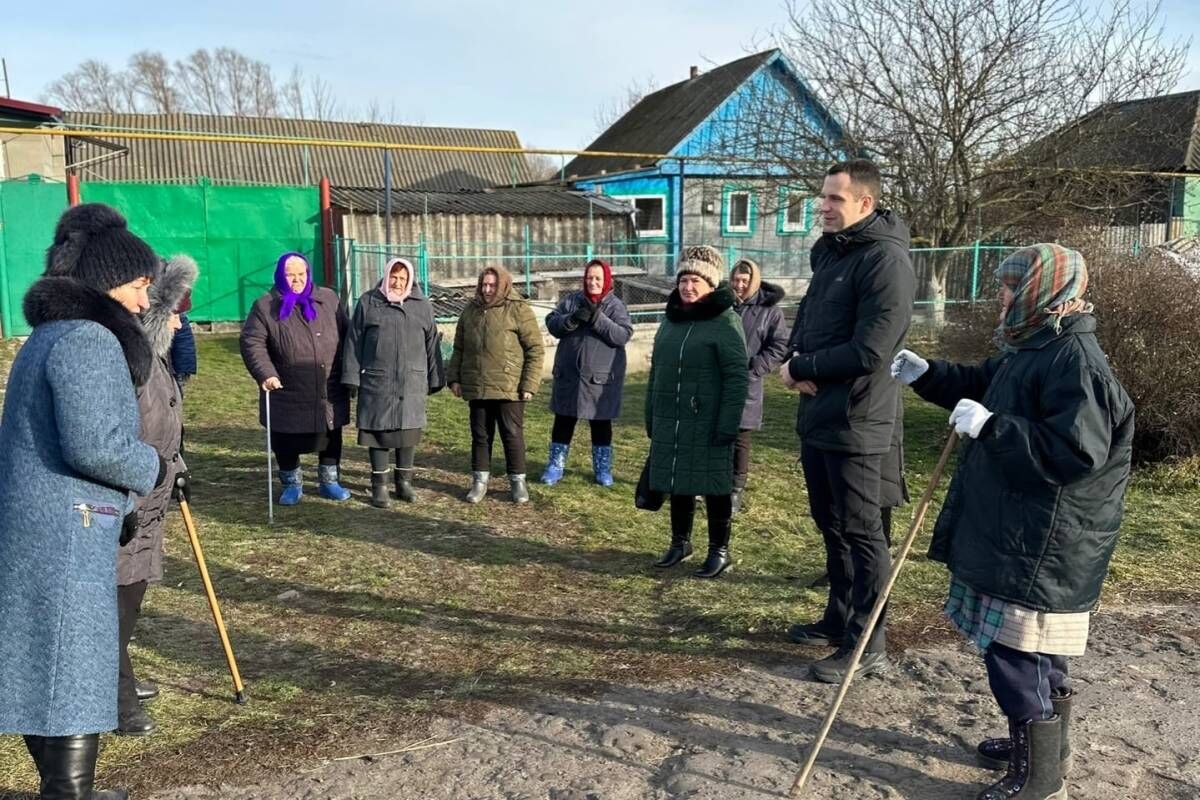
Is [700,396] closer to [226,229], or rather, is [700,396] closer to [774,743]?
[774,743]

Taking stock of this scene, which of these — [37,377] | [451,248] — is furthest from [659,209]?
[37,377]

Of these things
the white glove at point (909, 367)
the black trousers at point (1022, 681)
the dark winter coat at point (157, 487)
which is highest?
the white glove at point (909, 367)

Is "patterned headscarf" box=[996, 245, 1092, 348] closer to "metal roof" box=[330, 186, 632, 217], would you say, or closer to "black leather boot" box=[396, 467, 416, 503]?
"black leather boot" box=[396, 467, 416, 503]

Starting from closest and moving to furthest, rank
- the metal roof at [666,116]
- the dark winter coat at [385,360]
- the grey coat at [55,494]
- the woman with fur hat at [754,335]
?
the grey coat at [55,494] → the dark winter coat at [385,360] → the woman with fur hat at [754,335] → the metal roof at [666,116]

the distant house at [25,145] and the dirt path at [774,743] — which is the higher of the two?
the distant house at [25,145]

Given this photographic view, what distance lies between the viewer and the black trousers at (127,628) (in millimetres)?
3146

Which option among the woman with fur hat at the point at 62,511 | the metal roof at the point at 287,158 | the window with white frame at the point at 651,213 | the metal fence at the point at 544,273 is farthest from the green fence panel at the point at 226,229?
the woman with fur hat at the point at 62,511

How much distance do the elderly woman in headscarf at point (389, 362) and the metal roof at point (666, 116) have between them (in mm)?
17717

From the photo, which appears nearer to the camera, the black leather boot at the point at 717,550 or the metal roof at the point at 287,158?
the black leather boot at the point at 717,550

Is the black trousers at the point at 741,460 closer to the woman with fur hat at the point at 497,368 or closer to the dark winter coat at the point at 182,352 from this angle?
the woman with fur hat at the point at 497,368

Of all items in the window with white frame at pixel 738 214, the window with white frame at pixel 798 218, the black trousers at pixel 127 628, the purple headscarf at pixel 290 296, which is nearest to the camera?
the black trousers at pixel 127 628

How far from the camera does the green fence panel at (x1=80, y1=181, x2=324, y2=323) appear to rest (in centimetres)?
1548

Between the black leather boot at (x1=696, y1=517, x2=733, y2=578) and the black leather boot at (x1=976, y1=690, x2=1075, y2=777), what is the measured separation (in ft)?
6.37

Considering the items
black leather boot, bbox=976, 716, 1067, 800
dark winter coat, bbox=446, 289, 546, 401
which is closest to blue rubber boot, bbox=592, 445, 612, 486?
dark winter coat, bbox=446, 289, 546, 401
